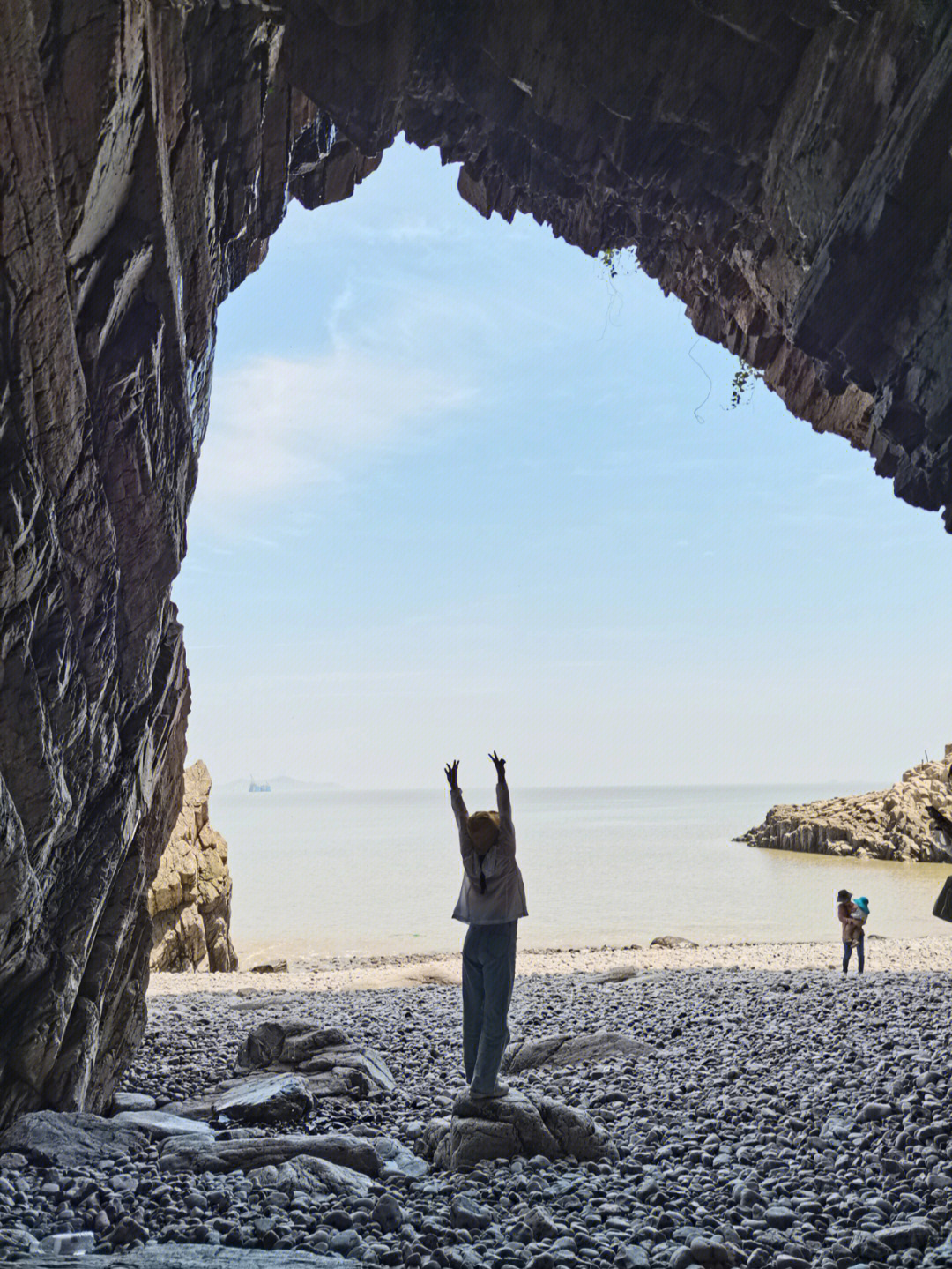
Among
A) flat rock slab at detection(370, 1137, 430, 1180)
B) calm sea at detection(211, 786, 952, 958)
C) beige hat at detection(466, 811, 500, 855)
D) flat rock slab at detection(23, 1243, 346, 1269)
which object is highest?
beige hat at detection(466, 811, 500, 855)

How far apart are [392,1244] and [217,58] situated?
29.6ft

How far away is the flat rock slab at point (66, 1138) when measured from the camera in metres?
6.01

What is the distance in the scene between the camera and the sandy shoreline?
17.4m

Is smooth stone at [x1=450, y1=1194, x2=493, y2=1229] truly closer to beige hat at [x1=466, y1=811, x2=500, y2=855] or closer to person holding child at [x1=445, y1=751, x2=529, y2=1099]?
person holding child at [x1=445, y1=751, x2=529, y2=1099]

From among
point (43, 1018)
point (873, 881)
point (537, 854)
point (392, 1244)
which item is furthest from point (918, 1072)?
point (537, 854)

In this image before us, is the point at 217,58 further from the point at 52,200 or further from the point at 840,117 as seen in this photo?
the point at 840,117

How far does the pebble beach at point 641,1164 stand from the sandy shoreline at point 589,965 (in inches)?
180

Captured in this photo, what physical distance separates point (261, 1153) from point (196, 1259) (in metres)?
1.98

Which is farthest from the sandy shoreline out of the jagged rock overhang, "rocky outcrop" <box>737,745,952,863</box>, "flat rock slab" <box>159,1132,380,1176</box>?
"rocky outcrop" <box>737,745,952,863</box>

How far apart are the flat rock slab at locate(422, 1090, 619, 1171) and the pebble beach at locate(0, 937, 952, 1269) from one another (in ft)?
0.46

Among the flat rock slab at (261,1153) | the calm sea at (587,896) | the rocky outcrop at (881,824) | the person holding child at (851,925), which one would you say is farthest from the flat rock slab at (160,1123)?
the rocky outcrop at (881,824)

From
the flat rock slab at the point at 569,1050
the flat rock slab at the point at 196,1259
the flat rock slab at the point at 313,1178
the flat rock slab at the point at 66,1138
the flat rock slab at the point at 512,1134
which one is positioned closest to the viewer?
the flat rock slab at the point at 196,1259

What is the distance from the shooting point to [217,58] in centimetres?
736

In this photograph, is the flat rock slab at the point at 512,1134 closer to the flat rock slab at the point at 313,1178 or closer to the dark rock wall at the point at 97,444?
the flat rock slab at the point at 313,1178
